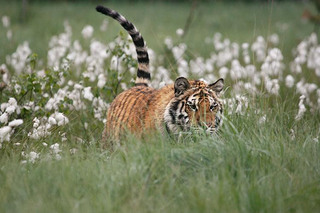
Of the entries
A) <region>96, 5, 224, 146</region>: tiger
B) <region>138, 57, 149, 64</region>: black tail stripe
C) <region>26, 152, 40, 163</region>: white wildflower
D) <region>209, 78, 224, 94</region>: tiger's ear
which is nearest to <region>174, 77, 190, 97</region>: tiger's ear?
<region>96, 5, 224, 146</region>: tiger

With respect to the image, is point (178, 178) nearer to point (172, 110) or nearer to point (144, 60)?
point (172, 110)

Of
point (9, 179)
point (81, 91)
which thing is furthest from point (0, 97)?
point (9, 179)

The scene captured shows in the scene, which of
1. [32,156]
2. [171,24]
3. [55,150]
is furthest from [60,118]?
[171,24]

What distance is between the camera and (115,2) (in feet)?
91.8

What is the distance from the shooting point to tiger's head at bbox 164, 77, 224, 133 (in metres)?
5.32

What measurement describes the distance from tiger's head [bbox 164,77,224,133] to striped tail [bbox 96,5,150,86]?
125 cm

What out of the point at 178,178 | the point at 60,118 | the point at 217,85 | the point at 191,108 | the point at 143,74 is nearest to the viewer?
the point at 178,178

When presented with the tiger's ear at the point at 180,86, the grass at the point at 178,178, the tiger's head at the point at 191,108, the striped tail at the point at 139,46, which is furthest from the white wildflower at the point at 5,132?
the striped tail at the point at 139,46

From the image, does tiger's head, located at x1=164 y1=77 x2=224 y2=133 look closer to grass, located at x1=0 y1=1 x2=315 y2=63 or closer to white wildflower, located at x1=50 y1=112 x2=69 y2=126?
white wildflower, located at x1=50 y1=112 x2=69 y2=126

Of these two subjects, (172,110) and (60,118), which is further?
(60,118)

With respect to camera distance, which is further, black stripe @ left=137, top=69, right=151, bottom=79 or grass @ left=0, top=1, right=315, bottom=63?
grass @ left=0, top=1, right=315, bottom=63

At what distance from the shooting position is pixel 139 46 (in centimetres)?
655

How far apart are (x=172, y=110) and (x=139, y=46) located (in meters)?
1.44

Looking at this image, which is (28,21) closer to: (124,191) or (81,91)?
(81,91)
